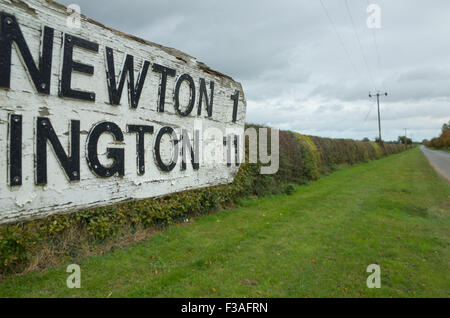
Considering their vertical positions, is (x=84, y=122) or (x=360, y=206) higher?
(x=84, y=122)

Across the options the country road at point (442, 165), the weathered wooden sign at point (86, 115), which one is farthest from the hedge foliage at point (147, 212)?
the country road at point (442, 165)

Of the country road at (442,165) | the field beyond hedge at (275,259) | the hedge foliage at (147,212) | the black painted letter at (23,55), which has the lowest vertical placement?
the field beyond hedge at (275,259)

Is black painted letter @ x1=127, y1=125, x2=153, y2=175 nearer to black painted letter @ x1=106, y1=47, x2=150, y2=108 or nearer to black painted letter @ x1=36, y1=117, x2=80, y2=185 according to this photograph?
black painted letter @ x1=106, y1=47, x2=150, y2=108

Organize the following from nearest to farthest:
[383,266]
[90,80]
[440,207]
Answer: [383,266] → [90,80] → [440,207]

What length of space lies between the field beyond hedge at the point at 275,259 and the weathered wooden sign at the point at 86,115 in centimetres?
98

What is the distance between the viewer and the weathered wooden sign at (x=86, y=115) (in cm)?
336

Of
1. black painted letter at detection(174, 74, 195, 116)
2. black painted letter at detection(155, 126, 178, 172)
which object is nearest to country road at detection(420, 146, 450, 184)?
black painted letter at detection(174, 74, 195, 116)

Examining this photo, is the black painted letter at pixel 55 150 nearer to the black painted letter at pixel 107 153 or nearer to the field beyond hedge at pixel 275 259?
the black painted letter at pixel 107 153

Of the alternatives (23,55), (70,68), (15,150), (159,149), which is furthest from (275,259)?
(23,55)

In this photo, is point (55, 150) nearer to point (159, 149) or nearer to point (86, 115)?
point (86, 115)
